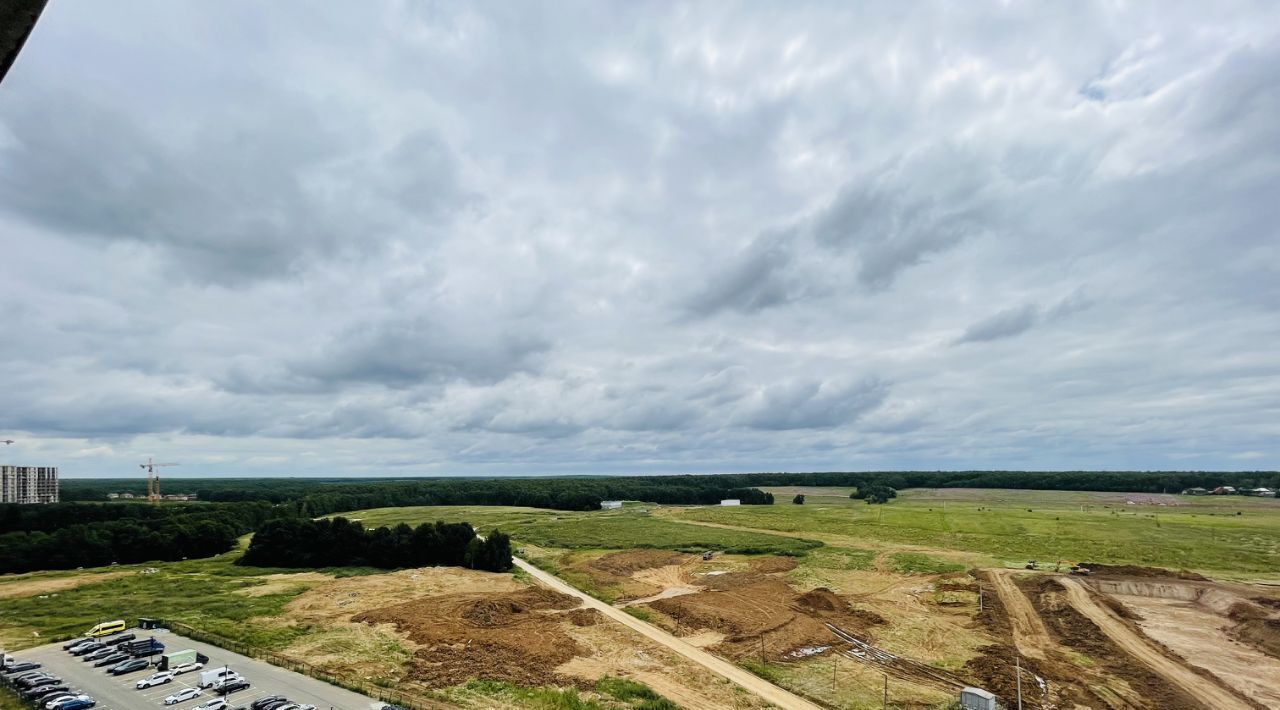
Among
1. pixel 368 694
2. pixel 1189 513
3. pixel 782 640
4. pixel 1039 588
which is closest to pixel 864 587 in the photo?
pixel 1039 588

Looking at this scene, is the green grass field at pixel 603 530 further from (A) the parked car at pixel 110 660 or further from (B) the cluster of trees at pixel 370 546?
(A) the parked car at pixel 110 660

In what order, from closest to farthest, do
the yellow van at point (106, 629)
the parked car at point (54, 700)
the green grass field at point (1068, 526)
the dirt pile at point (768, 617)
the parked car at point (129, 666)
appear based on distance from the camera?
the parked car at point (54, 700) → the parked car at point (129, 666) → the dirt pile at point (768, 617) → the yellow van at point (106, 629) → the green grass field at point (1068, 526)

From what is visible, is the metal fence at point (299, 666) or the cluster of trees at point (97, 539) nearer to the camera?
the metal fence at point (299, 666)

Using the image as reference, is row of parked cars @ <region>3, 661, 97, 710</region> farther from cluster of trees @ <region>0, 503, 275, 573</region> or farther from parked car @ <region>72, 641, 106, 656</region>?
cluster of trees @ <region>0, 503, 275, 573</region>

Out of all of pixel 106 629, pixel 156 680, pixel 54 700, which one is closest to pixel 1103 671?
pixel 156 680

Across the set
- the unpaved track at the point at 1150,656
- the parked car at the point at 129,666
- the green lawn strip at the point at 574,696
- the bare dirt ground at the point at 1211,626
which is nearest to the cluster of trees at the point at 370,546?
the parked car at the point at 129,666

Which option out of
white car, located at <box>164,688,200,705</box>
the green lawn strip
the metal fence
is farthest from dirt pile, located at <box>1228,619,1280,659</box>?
white car, located at <box>164,688,200,705</box>

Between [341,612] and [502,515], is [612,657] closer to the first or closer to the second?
[341,612]

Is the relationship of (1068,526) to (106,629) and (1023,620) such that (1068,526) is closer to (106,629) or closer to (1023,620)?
(1023,620)
